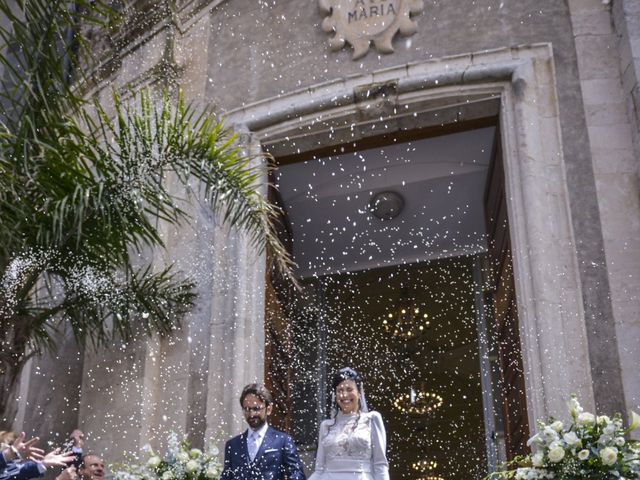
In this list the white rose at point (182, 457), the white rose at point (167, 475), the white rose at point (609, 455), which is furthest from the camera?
the white rose at point (182, 457)

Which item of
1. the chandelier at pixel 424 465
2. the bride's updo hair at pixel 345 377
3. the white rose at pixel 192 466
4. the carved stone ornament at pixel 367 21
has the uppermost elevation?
the carved stone ornament at pixel 367 21

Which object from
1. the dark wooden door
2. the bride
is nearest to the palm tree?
the bride

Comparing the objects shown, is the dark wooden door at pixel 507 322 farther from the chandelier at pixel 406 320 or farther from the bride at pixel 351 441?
the chandelier at pixel 406 320

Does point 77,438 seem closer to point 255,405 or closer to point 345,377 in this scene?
point 255,405

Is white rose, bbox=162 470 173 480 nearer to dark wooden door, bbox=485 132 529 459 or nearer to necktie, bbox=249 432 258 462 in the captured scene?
necktie, bbox=249 432 258 462

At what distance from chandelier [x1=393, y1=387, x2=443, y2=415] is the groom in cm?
1144

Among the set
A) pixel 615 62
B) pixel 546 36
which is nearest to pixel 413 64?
pixel 546 36

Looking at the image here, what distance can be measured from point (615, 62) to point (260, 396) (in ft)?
14.2

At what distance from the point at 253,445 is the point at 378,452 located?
921 millimetres

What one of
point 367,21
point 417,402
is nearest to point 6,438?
point 367,21

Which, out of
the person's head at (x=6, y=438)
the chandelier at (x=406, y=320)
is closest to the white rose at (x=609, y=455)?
the person's head at (x=6, y=438)

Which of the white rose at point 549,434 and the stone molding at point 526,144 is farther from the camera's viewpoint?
the stone molding at point 526,144

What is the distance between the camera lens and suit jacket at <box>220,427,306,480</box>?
581 cm

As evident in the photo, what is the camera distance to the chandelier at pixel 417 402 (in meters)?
17.1
